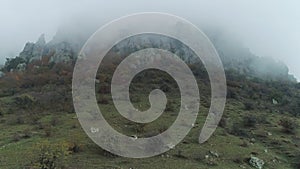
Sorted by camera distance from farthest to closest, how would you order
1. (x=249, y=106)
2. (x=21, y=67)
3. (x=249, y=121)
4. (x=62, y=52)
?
(x=62, y=52)
(x=21, y=67)
(x=249, y=106)
(x=249, y=121)

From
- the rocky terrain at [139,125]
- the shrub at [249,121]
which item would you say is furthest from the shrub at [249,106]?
the shrub at [249,121]

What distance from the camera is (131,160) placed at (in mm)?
27875

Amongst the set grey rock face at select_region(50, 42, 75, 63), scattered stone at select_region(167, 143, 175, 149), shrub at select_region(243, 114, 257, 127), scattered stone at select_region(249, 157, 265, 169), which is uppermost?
grey rock face at select_region(50, 42, 75, 63)

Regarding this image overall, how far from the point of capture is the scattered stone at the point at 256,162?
2961 centimetres

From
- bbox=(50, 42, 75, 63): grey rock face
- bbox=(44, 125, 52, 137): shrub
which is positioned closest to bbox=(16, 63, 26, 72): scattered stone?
bbox=(50, 42, 75, 63): grey rock face

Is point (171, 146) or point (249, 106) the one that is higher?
point (249, 106)

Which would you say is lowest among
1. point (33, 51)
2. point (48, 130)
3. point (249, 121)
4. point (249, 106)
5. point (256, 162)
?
point (256, 162)

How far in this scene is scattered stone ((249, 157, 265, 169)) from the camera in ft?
97.1

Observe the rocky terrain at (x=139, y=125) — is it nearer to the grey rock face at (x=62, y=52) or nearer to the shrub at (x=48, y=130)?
the shrub at (x=48, y=130)

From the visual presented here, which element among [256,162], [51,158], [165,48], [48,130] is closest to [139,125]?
[48,130]

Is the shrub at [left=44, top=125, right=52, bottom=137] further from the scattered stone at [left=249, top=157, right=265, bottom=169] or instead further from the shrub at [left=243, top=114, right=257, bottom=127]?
the shrub at [left=243, top=114, right=257, bottom=127]

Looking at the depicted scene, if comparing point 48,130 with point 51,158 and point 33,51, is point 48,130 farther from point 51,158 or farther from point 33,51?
point 33,51

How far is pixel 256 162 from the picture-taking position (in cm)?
2988

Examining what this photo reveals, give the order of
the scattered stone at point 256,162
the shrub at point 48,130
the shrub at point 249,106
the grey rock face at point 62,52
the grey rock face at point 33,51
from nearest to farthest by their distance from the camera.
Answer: the scattered stone at point 256,162
the shrub at point 48,130
the shrub at point 249,106
the grey rock face at point 62,52
the grey rock face at point 33,51
